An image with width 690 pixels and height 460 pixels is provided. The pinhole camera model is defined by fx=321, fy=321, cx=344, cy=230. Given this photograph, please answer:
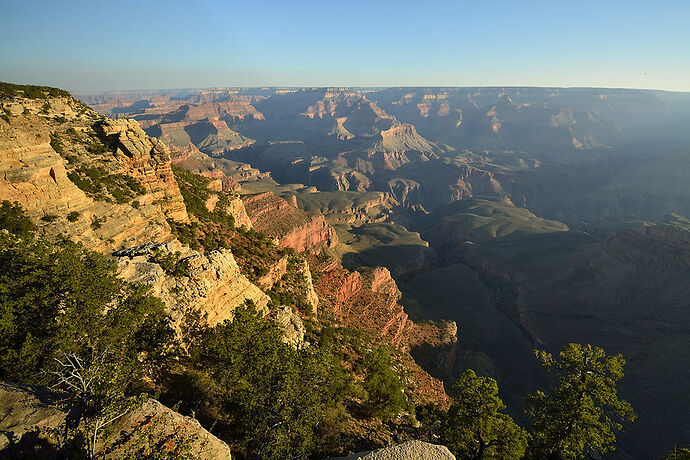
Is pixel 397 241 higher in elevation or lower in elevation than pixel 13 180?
lower

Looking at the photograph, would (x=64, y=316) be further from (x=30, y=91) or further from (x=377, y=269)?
(x=377, y=269)

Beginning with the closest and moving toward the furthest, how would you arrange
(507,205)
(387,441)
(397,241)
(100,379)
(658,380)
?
(100,379), (387,441), (658,380), (397,241), (507,205)

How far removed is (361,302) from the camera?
55.3 metres

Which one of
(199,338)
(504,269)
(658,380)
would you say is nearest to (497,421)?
(199,338)

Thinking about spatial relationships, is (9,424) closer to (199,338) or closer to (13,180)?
(199,338)

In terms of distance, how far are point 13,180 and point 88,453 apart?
22.7m

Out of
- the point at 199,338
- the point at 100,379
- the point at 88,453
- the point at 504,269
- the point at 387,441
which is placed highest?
the point at 100,379

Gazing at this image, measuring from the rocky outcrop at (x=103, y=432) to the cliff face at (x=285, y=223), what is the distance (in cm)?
7408

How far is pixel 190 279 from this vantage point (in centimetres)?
2294

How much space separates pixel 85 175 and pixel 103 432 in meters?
27.8

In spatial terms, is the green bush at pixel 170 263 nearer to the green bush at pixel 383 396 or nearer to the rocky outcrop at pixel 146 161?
the rocky outcrop at pixel 146 161

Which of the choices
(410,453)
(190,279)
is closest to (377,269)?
(190,279)

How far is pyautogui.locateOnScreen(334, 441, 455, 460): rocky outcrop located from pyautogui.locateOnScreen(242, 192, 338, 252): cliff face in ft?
241

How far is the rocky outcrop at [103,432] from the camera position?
10.1 m
